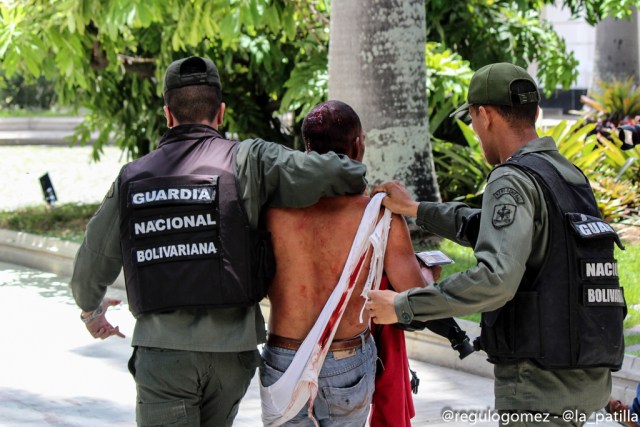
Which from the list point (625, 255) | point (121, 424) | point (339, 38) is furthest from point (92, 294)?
point (625, 255)

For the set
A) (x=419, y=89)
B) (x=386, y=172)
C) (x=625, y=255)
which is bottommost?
(x=625, y=255)

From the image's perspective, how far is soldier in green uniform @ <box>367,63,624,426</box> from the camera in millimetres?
3055

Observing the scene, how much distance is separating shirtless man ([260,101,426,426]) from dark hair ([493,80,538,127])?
A: 55 centimetres

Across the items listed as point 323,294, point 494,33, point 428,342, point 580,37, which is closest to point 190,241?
point 323,294

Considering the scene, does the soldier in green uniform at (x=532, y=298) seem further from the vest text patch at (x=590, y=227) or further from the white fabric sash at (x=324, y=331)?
the white fabric sash at (x=324, y=331)

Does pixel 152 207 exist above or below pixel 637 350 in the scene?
above

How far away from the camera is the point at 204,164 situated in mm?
3426

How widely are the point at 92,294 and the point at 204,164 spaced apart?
1.94ft

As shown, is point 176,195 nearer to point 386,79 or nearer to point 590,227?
point 590,227

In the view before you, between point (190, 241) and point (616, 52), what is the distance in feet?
48.7

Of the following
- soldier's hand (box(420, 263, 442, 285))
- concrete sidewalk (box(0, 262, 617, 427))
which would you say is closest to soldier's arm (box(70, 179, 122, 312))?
soldier's hand (box(420, 263, 442, 285))

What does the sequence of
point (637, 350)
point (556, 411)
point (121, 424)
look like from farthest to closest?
point (637, 350)
point (121, 424)
point (556, 411)

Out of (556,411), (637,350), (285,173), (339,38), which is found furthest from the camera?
(339,38)

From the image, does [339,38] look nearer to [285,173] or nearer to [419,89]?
[419,89]
